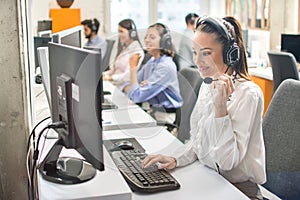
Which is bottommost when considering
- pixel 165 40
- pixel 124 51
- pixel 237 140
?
pixel 237 140

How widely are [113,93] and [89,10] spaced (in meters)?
4.08

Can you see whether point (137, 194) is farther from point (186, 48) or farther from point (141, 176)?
point (186, 48)

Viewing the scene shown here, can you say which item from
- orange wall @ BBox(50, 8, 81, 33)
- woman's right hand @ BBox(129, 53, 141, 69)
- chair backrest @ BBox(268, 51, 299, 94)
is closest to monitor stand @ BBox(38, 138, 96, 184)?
chair backrest @ BBox(268, 51, 299, 94)

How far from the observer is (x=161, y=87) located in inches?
135

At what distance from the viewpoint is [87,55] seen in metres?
1.21

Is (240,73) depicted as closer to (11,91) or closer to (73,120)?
(73,120)

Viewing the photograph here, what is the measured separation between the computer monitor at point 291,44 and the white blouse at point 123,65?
1.64m

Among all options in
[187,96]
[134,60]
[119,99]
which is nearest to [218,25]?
[187,96]

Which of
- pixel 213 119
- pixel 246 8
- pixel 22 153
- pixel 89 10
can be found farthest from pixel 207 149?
pixel 89 10

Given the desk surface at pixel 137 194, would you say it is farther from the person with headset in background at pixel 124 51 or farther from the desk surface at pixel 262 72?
the desk surface at pixel 262 72

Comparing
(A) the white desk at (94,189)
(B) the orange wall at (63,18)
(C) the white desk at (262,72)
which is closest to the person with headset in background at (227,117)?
(A) the white desk at (94,189)

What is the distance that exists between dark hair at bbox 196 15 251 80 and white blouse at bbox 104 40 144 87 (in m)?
2.60

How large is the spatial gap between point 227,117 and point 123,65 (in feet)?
11.5

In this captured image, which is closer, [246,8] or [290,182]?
[290,182]
